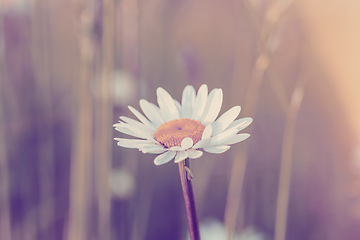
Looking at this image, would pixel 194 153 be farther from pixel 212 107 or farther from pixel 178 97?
pixel 178 97

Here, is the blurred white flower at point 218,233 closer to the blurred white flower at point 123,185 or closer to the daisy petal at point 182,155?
the blurred white flower at point 123,185

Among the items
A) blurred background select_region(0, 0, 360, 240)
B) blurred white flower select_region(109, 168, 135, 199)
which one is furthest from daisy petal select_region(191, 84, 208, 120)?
blurred white flower select_region(109, 168, 135, 199)

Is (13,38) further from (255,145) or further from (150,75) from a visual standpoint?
(255,145)

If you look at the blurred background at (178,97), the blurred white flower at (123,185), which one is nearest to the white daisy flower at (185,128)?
the blurred background at (178,97)

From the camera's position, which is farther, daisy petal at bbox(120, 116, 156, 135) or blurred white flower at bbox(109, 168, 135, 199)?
blurred white flower at bbox(109, 168, 135, 199)

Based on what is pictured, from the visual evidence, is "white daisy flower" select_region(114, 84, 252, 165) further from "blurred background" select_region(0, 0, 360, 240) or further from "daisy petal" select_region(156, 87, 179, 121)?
"blurred background" select_region(0, 0, 360, 240)

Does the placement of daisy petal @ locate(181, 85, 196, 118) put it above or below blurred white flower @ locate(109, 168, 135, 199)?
above

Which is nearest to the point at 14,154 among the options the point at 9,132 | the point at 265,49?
the point at 9,132
